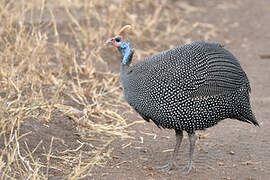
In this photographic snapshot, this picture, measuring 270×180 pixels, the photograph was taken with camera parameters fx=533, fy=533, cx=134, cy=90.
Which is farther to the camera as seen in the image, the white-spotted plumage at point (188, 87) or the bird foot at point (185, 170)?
the bird foot at point (185, 170)

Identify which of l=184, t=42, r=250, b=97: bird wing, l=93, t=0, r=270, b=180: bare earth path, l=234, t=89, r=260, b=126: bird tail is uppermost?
l=184, t=42, r=250, b=97: bird wing

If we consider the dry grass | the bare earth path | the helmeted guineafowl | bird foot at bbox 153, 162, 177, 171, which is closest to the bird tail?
the helmeted guineafowl

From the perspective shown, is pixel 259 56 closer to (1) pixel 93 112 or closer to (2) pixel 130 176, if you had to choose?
(1) pixel 93 112

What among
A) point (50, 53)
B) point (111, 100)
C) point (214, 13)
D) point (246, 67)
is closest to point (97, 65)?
point (50, 53)

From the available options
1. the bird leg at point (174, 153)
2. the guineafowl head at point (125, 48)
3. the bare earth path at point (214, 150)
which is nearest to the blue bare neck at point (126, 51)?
the guineafowl head at point (125, 48)

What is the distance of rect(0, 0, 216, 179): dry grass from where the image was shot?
364cm

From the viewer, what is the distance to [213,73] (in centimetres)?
362

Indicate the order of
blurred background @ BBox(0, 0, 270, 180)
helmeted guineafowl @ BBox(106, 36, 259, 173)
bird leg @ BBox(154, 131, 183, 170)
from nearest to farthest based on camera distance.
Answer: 1. helmeted guineafowl @ BBox(106, 36, 259, 173)
2. blurred background @ BBox(0, 0, 270, 180)
3. bird leg @ BBox(154, 131, 183, 170)

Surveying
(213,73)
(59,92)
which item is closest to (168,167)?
(213,73)

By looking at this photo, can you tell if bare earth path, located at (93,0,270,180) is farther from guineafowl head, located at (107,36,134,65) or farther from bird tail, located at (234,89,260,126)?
guineafowl head, located at (107,36,134,65)

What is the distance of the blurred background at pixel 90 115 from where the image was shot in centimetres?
375

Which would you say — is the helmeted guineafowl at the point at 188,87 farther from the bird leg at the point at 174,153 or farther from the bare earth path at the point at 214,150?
the bare earth path at the point at 214,150

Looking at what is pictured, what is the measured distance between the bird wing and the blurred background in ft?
2.01

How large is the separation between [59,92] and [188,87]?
58.7 inches
